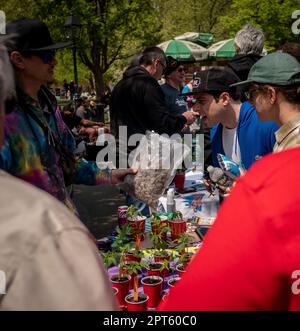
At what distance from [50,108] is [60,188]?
1.60 feet

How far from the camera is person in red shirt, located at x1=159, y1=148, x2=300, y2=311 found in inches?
24.1

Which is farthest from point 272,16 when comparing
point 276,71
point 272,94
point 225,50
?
point 272,94

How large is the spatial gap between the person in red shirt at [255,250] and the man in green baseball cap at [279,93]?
1.29 m

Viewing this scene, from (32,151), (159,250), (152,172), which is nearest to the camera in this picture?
(32,151)

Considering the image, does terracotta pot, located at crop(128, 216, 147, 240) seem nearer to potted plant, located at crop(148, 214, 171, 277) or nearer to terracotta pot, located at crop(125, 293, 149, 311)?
potted plant, located at crop(148, 214, 171, 277)

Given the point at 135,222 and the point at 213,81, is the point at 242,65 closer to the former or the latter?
the point at 213,81

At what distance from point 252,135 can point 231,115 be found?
0.28m

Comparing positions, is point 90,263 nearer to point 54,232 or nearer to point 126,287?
point 54,232

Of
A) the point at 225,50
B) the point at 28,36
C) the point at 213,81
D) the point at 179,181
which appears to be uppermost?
the point at 28,36

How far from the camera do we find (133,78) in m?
3.84

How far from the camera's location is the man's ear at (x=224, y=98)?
117 inches

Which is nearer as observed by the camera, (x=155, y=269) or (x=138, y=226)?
(x=155, y=269)

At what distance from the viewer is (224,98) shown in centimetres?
299
